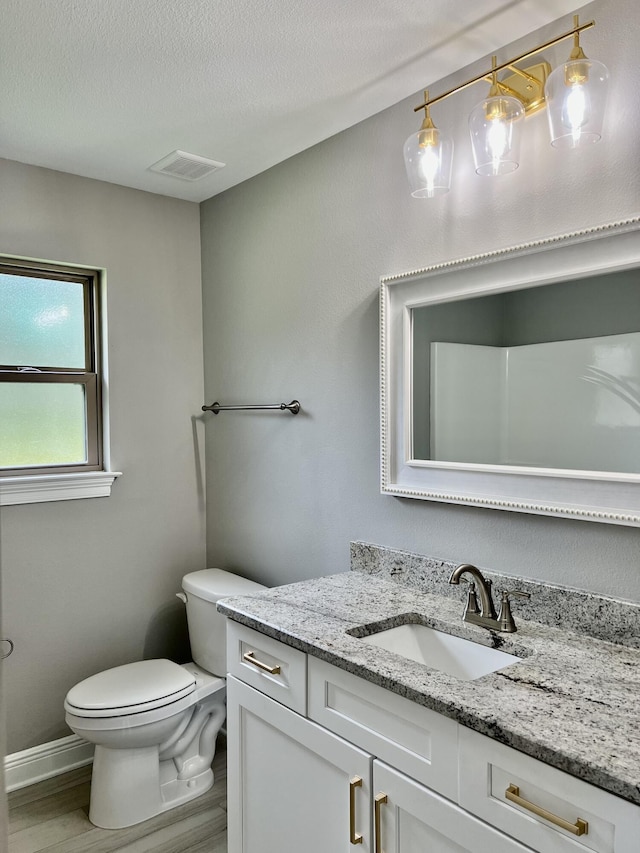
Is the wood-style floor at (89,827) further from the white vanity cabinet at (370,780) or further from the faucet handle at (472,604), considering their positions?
the faucet handle at (472,604)

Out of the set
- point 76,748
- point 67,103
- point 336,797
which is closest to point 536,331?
point 336,797

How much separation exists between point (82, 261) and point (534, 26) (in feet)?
6.17

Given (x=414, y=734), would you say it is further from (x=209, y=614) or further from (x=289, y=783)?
(x=209, y=614)

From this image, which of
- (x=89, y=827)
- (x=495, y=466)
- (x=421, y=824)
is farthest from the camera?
(x=89, y=827)

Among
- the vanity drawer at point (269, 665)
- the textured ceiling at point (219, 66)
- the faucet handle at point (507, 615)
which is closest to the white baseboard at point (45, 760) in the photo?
the vanity drawer at point (269, 665)

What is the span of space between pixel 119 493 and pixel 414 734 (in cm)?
185

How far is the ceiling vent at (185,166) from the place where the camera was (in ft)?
8.14

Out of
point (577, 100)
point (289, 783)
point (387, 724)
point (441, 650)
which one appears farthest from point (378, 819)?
point (577, 100)

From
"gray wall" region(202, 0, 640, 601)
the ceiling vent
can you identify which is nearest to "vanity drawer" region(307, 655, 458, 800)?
"gray wall" region(202, 0, 640, 601)

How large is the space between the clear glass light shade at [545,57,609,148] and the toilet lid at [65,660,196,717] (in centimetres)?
210

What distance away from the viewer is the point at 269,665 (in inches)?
67.3

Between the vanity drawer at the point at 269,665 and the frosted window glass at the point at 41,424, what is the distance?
4.16 feet

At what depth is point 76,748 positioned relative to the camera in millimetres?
2619

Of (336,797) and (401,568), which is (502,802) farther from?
(401,568)
